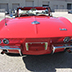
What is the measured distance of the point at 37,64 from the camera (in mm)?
2955

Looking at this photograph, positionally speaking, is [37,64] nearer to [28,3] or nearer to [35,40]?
[35,40]

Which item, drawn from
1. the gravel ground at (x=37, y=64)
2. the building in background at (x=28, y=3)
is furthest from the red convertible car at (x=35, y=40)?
the building in background at (x=28, y=3)

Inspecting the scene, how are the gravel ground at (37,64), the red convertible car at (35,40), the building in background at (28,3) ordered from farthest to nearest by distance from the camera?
1. the building in background at (28,3)
2. the gravel ground at (37,64)
3. the red convertible car at (35,40)

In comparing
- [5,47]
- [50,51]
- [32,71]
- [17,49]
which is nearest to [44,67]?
[32,71]

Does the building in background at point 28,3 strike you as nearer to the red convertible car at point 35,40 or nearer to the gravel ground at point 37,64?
the gravel ground at point 37,64

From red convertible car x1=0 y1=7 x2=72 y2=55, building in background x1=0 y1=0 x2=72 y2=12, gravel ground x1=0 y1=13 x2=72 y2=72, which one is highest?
building in background x1=0 y1=0 x2=72 y2=12

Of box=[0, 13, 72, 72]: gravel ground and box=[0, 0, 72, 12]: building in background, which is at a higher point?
box=[0, 0, 72, 12]: building in background

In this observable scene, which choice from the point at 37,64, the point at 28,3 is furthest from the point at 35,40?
the point at 28,3

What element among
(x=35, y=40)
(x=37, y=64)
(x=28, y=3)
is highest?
(x=28, y=3)

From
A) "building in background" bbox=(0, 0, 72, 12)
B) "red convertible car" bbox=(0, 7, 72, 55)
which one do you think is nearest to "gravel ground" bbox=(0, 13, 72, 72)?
"red convertible car" bbox=(0, 7, 72, 55)

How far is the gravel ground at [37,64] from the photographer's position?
106 inches

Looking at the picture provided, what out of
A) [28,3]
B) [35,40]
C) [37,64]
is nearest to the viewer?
[35,40]

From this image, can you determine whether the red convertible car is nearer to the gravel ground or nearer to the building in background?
the gravel ground

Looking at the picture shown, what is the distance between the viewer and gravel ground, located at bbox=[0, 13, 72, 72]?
8.87 ft
